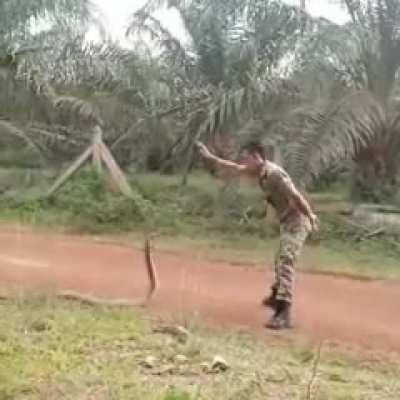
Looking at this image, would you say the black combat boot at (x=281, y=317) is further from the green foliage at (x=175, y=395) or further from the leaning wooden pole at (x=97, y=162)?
the leaning wooden pole at (x=97, y=162)

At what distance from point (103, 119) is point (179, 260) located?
692 cm

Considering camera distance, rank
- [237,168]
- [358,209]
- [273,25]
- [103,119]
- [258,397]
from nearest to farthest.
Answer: [258,397] → [237,168] → [358,209] → [273,25] → [103,119]

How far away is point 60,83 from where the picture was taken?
58.1ft

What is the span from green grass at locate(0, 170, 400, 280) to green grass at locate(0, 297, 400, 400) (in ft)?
13.7

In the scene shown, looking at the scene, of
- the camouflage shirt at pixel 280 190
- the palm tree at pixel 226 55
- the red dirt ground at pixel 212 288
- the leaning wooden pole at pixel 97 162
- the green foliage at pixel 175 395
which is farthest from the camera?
the leaning wooden pole at pixel 97 162

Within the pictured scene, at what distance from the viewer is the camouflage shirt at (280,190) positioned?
7.29 m

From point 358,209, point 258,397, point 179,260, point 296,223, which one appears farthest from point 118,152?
point 258,397

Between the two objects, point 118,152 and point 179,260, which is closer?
point 179,260

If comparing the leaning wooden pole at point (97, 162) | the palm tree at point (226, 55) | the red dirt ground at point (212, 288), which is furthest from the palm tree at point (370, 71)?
the leaning wooden pole at point (97, 162)

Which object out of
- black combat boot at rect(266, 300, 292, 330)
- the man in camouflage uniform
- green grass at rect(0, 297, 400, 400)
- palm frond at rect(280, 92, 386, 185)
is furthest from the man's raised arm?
palm frond at rect(280, 92, 386, 185)

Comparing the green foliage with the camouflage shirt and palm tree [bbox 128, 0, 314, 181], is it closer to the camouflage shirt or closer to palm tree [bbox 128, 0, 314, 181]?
the camouflage shirt

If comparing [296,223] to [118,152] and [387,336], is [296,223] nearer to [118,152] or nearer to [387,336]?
[387,336]

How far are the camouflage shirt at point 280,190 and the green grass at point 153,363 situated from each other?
107 cm

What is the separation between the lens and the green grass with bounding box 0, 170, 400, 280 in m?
11.6
